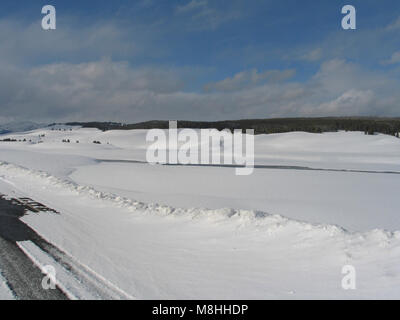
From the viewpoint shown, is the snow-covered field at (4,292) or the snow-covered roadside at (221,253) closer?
the snow-covered field at (4,292)

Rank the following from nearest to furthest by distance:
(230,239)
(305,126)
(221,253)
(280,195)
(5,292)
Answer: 1. (5,292)
2. (221,253)
3. (230,239)
4. (280,195)
5. (305,126)

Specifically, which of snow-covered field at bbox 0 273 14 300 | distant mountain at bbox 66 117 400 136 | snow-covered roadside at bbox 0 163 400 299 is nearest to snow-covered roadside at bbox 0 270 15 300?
snow-covered field at bbox 0 273 14 300

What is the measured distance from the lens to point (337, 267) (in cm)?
534

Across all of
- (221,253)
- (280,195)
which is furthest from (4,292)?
(280,195)

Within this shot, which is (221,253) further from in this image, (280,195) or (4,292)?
(280,195)

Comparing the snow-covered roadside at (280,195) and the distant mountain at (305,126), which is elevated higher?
the distant mountain at (305,126)

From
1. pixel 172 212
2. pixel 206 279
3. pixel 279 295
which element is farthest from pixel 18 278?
pixel 172 212

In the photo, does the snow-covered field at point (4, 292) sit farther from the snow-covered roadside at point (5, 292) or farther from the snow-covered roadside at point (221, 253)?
the snow-covered roadside at point (221, 253)

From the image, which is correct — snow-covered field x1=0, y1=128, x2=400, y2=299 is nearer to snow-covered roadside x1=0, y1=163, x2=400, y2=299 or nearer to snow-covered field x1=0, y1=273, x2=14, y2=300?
snow-covered roadside x1=0, y1=163, x2=400, y2=299

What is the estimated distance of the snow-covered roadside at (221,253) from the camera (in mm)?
4746

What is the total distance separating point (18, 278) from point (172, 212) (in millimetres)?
4837

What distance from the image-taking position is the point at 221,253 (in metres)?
6.27

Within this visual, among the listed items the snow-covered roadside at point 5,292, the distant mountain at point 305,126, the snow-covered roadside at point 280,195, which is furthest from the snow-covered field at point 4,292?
the distant mountain at point 305,126
